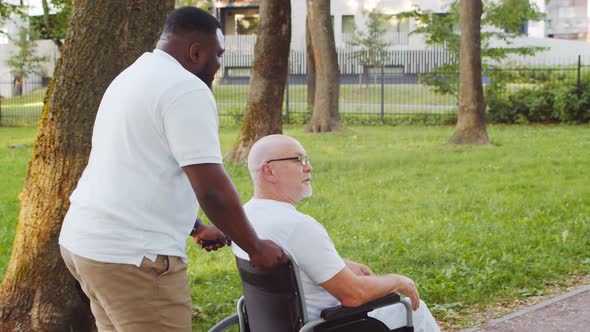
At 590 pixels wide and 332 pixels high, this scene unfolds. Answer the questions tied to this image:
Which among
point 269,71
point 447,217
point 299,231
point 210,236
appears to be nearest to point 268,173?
point 299,231

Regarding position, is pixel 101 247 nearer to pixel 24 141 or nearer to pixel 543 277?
pixel 543 277

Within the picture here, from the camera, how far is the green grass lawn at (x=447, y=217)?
6.25m

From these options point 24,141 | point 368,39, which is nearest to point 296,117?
point 24,141

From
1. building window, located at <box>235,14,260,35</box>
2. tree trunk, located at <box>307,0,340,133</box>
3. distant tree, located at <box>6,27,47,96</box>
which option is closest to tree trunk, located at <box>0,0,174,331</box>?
tree trunk, located at <box>307,0,340,133</box>

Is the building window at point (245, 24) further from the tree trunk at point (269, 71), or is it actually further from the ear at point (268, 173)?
the ear at point (268, 173)

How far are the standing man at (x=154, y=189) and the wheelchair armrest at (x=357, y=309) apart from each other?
0.50 m

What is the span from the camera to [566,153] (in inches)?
567

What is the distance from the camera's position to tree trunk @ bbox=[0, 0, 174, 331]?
14.8 ft

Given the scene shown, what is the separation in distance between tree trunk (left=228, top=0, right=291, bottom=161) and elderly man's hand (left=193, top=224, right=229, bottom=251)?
9.23 m

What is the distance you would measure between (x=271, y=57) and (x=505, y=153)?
4.73m

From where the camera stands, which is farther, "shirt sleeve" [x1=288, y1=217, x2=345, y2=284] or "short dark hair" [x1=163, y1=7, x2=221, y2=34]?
"shirt sleeve" [x1=288, y1=217, x2=345, y2=284]

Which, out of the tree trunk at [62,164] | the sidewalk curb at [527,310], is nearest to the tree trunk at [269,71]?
the sidewalk curb at [527,310]

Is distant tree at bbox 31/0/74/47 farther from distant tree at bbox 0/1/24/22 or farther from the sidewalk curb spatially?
the sidewalk curb

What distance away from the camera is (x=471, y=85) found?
52.1 feet
